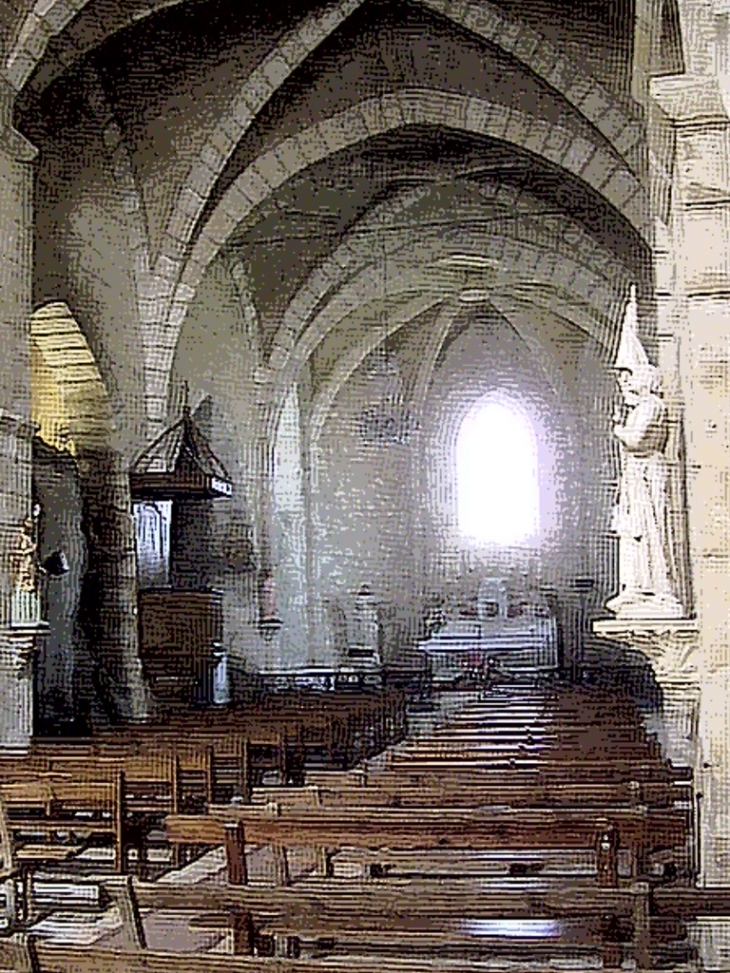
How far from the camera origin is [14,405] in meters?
12.1

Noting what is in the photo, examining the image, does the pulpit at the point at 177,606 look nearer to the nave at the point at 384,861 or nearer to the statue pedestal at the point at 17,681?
the statue pedestal at the point at 17,681

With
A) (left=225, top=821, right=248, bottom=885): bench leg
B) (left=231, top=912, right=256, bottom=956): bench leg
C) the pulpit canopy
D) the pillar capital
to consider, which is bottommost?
(left=231, top=912, right=256, bottom=956): bench leg

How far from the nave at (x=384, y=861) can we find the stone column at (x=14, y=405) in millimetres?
1414

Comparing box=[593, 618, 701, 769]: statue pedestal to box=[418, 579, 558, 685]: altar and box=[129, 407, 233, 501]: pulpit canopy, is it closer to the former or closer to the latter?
box=[129, 407, 233, 501]: pulpit canopy

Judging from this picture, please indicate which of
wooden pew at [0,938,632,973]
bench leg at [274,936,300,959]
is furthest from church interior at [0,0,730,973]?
bench leg at [274,936,300,959]

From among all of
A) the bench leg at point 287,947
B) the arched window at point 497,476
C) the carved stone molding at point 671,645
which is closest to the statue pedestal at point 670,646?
the carved stone molding at point 671,645

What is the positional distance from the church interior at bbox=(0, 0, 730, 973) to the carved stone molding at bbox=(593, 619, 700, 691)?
3 cm

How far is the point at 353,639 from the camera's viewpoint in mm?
26000

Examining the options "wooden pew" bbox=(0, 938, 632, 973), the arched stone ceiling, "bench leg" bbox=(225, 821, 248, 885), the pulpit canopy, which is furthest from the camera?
the pulpit canopy

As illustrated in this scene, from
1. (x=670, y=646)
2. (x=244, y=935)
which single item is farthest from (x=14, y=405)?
(x=244, y=935)

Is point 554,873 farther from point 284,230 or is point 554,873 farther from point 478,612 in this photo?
point 478,612

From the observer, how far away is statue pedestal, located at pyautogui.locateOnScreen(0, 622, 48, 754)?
1162 cm

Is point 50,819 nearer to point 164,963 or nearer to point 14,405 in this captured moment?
point 164,963

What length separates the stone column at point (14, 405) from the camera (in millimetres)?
11680
